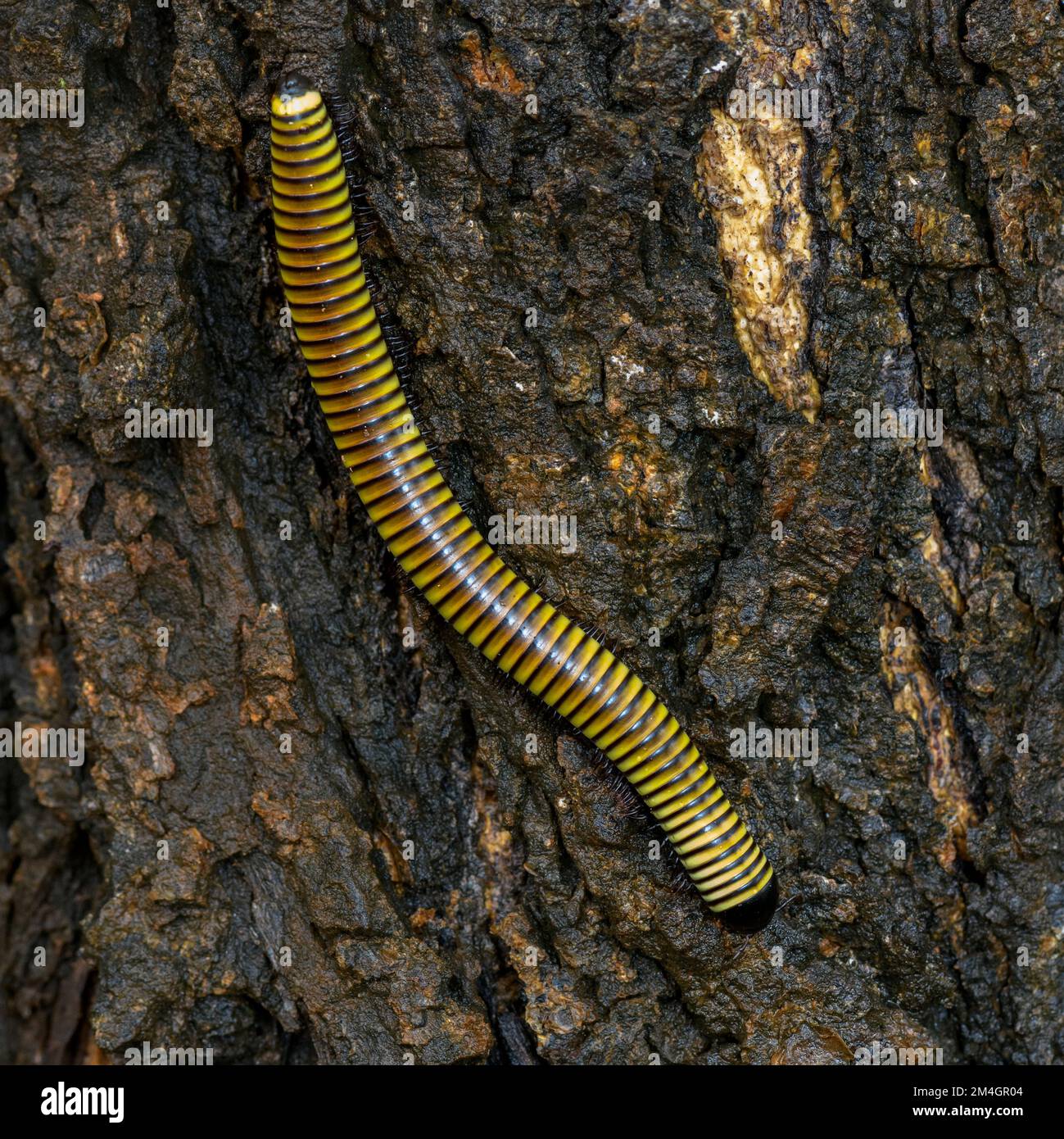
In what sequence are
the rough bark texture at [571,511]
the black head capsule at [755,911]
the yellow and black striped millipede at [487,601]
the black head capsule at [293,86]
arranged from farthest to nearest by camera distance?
the black head capsule at [755,911]
the yellow and black striped millipede at [487,601]
the rough bark texture at [571,511]
the black head capsule at [293,86]

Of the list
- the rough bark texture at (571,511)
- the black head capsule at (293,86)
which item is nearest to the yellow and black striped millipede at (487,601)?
the rough bark texture at (571,511)

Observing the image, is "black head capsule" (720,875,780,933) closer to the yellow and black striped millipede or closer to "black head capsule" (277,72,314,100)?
the yellow and black striped millipede

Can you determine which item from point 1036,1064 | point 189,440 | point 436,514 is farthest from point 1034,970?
point 189,440

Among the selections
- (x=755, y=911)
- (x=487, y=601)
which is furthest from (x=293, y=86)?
(x=755, y=911)

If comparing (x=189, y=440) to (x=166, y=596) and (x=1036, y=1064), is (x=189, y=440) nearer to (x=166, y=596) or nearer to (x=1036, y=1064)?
(x=166, y=596)

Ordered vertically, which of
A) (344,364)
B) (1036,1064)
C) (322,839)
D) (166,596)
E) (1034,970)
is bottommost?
(1036,1064)

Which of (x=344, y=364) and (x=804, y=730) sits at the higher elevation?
(x=344, y=364)

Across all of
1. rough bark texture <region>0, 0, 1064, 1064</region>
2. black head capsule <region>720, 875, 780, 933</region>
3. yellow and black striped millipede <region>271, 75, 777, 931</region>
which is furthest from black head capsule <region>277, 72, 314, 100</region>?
black head capsule <region>720, 875, 780, 933</region>

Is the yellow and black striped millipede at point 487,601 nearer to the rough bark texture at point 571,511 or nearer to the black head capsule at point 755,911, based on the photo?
the black head capsule at point 755,911
